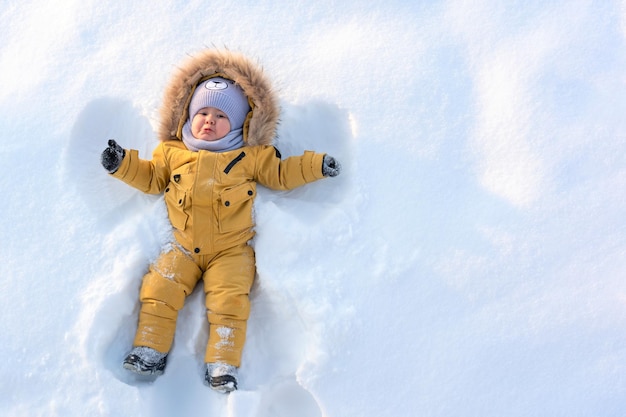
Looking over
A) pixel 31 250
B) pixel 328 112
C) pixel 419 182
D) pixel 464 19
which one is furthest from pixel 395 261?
pixel 31 250

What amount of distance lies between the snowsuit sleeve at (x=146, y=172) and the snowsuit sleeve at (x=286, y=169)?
368 mm

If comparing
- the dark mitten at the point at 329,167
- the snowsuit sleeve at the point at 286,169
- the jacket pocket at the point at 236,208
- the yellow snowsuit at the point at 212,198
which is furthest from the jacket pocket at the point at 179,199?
the dark mitten at the point at 329,167

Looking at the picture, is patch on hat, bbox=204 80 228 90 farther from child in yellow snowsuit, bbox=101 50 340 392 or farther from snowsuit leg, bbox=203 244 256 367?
snowsuit leg, bbox=203 244 256 367

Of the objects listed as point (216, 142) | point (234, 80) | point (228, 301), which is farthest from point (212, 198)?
point (234, 80)

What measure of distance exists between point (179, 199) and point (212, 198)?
13 cm

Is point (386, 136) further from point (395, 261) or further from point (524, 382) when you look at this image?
point (524, 382)

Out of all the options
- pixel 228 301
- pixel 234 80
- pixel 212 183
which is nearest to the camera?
pixel 228 301

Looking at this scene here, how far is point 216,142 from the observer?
2.18 metres

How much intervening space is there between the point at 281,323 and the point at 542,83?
4.82 feet

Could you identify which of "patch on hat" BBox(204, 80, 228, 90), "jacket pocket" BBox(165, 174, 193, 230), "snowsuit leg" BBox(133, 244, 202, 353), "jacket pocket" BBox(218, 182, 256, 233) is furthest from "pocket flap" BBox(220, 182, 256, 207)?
"patch on hat" BBox(204, 80, 228, 90)

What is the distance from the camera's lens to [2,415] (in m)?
1.86

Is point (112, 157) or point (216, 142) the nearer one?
point (112, 157)

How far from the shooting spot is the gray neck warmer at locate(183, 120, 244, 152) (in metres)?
2.18

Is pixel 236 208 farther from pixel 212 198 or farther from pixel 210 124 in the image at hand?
pixel 210 124
